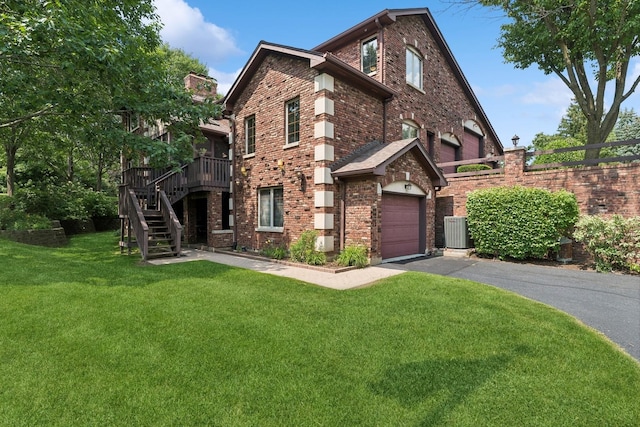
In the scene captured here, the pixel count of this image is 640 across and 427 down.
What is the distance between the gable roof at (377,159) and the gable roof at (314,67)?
77.1 inches

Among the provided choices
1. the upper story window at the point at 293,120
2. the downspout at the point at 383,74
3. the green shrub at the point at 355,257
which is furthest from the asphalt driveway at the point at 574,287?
the upper story window at the point at 293,120

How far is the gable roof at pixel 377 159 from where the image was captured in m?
9.01

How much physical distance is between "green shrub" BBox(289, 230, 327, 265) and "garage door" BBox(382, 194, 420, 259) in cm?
229

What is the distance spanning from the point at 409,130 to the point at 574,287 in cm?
872

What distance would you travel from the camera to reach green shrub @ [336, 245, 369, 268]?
353 inches

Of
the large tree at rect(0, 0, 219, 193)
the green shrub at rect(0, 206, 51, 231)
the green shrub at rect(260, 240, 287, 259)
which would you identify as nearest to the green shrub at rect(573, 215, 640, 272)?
the green shrub at rect(260, 240, 287, 259)

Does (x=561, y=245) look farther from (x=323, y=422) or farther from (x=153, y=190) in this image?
(x=153, y=190)

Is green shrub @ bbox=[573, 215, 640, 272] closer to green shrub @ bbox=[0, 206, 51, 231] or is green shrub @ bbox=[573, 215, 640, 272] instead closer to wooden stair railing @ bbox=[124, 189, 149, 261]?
wooden stair railing @ bbox=[124, 189, 149, 261]

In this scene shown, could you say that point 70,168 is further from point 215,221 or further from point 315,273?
point 315,273

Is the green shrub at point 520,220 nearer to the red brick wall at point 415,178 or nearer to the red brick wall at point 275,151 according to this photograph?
the red brick wall at point 415,178

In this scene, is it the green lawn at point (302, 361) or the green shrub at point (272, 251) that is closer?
the green lawn at point (302, 361)

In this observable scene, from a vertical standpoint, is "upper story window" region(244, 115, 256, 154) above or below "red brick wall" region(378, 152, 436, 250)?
above

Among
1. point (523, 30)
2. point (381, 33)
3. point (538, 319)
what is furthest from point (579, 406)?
point (523, 30)

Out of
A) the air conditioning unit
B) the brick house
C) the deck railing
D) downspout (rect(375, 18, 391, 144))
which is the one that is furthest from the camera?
the deck railing
